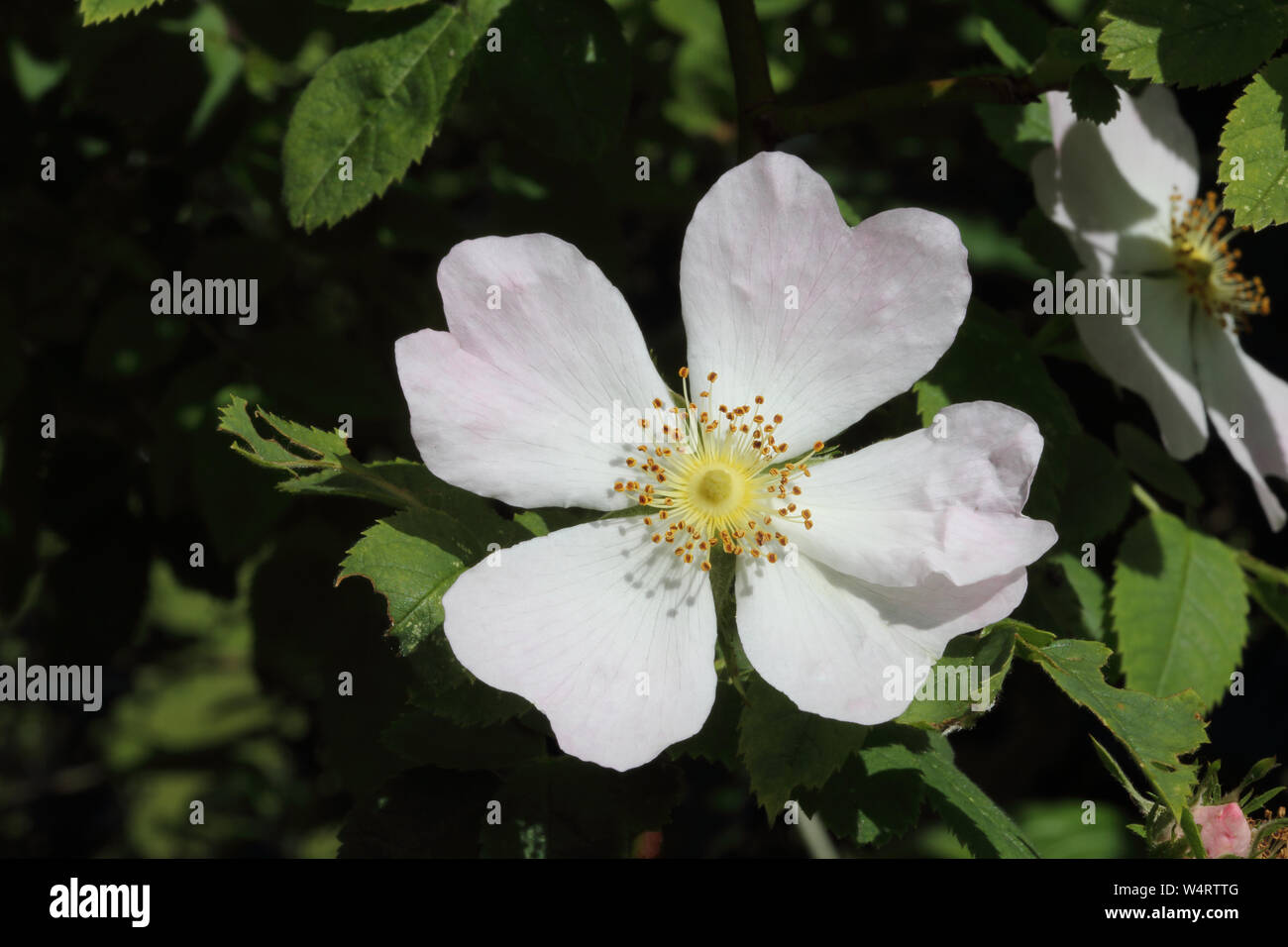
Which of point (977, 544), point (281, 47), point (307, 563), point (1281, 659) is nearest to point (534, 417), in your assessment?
point (977, 544)

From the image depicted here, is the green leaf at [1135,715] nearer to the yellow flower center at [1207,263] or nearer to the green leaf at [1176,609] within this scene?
the green leaf at [1176,609]

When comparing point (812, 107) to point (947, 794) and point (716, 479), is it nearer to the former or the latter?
point (716, 479)

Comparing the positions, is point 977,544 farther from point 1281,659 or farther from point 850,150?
point 1281,659

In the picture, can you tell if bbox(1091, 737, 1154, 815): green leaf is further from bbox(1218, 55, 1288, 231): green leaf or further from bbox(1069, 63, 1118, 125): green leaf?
bbox(1069, 63, 1118, 125): green leaf

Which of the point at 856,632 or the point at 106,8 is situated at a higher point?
the point at 106,8

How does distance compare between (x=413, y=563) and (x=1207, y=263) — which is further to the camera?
(x=1207, y=263)

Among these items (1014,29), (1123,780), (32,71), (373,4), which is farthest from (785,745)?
(32,71)
